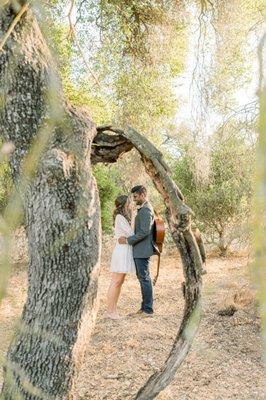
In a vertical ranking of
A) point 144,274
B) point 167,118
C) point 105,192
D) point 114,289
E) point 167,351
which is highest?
point 167,118

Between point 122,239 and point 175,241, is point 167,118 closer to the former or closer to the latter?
point 122,239

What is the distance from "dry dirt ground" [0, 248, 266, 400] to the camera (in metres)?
3.90

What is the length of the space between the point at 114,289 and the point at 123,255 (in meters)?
0.32

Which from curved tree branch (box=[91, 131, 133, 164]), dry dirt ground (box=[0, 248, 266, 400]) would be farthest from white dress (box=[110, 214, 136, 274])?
curved tree branch (box=[91, 131, 133, 164])

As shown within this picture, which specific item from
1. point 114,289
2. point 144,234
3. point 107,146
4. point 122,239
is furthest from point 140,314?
point 107,146

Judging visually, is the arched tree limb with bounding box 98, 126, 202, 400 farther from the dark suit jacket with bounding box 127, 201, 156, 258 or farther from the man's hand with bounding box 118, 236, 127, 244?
the man's hand with bounding box 118, 236, 127, 244

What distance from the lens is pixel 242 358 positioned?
15.1ft

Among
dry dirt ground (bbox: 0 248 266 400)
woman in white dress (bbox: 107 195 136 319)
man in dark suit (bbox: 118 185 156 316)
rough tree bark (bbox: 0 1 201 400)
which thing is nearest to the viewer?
rough tree bark (bbox: 0 1 201 400)

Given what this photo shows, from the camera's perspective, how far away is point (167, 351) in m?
4.64

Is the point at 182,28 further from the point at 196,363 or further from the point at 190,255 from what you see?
the point at 190,255

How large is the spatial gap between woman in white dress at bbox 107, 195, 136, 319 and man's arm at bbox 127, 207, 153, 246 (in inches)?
4.9

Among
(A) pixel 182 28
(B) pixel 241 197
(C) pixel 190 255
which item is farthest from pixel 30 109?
(B) pixel 241 197

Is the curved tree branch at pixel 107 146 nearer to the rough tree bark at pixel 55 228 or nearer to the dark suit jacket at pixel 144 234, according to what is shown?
the rough tree bark at pixel 55 228

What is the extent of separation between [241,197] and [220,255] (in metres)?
1.22
